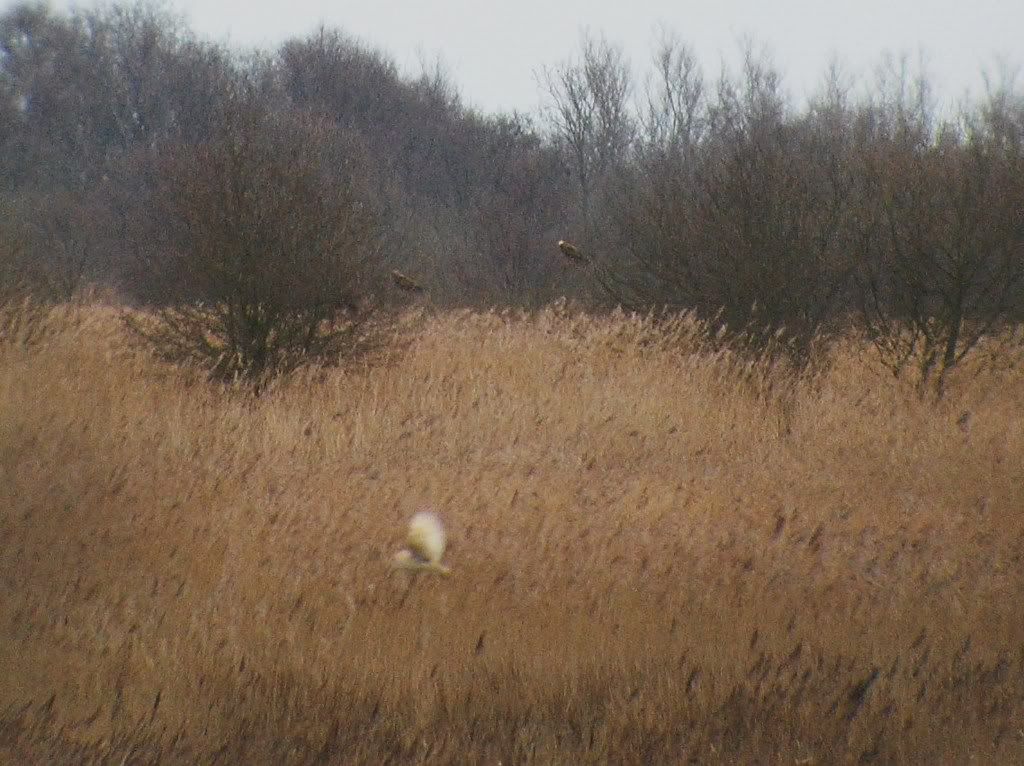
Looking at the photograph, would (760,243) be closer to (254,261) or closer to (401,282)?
(401,282)

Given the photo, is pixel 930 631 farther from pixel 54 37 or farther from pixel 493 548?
pixel 54 37

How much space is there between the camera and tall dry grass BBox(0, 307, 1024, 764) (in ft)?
14.3

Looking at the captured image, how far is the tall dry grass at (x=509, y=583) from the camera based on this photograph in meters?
4.37

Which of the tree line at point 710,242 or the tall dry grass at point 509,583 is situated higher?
the tree line at point 710,242

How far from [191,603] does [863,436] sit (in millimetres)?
5406

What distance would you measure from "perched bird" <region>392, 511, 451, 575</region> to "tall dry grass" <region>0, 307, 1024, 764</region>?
0.10 meters

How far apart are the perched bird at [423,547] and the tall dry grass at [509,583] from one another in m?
0.10

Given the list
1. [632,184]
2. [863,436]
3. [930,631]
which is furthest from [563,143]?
A: [930,631]

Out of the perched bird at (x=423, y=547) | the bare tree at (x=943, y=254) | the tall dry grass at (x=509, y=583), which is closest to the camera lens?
the tall dry grass at (x=509, y=583)

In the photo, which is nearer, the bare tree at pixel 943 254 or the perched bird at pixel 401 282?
the bare tree at pixel 943 254

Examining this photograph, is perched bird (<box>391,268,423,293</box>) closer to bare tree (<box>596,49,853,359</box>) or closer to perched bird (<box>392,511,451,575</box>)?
bare tree (<box>596,49,853,359</box>)

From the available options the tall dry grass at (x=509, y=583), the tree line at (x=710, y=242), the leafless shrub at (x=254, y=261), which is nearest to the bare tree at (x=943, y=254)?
the tree line at (x=710, y=242)

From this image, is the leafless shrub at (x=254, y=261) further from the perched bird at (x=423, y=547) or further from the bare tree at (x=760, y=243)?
the perched bird at (x=423, y=547)

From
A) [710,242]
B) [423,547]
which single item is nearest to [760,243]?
[710,242]
